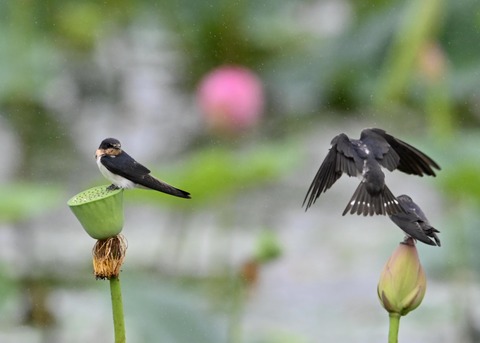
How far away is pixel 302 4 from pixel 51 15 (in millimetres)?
1151

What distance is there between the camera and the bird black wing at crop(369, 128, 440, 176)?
0.48 m

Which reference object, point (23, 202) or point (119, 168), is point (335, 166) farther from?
point (23, 202)

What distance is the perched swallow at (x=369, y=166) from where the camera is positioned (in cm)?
45

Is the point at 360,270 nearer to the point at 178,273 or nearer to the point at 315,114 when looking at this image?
the point at 178,273

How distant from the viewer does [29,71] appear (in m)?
2.82

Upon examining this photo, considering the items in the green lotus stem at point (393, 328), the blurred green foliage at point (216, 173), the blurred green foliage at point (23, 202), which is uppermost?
the blurred green foliage at point (216, 173)

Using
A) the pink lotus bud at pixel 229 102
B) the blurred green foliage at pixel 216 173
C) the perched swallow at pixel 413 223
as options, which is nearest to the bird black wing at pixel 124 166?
the perched swallow at pixel 413 223

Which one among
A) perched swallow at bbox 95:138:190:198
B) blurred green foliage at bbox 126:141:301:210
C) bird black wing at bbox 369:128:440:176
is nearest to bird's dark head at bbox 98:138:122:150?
perched swallow at bbox 95:138:190:198

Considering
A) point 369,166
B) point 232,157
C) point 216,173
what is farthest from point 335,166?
point 232,157

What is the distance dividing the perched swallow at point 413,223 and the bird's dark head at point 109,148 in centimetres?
12

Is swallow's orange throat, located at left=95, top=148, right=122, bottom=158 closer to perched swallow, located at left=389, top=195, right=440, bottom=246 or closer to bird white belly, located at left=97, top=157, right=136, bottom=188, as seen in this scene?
bird white belly, located at left=97, top=157, right=136, bottom=188

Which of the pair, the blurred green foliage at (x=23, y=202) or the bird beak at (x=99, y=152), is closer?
the bird beak at (x=99, y=152)

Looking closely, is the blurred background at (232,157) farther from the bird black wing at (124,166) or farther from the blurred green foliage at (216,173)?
the bird black wing at (124,166)

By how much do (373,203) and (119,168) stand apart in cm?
10
